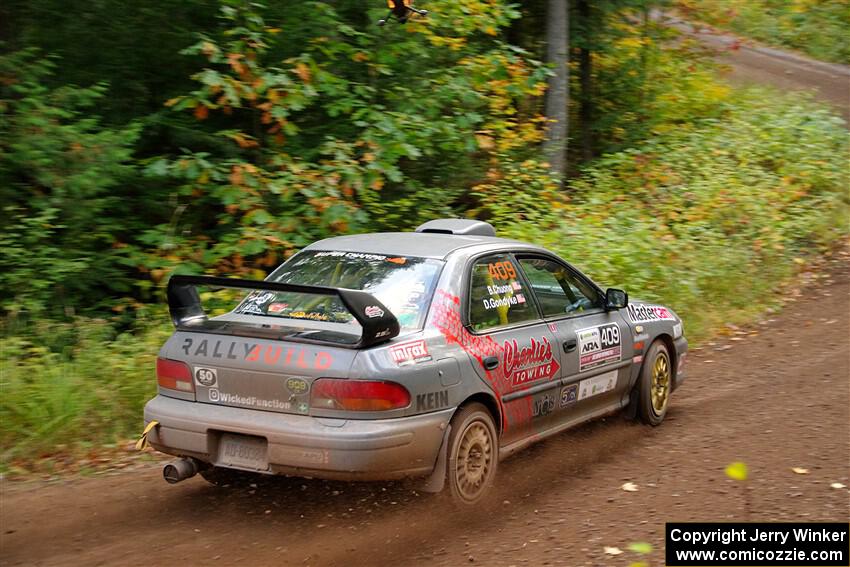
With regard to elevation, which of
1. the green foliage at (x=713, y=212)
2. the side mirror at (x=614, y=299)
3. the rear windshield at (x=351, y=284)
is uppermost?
the rear windshield at (x=351, y=284)

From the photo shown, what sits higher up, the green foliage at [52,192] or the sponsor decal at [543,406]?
the green foliage at [52,192]

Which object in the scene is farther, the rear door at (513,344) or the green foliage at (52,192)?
the green foliage at (52,192)

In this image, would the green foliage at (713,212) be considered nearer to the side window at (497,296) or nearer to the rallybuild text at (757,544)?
the side window at (497,296)

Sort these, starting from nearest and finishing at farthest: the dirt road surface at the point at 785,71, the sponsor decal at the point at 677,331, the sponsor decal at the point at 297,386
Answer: the sponsor decal at the point at 297,386, the sponsor decal at the point at 677,331, the dirt road surface at the point at 785,71

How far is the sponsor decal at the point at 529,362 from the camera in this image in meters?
5.61

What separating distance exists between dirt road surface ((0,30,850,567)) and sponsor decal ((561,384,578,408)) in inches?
17.1

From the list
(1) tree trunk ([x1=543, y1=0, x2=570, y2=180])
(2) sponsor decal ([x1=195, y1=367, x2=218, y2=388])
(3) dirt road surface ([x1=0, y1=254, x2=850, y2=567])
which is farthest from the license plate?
(1) tree trunk ([x1=543, y1=0, x2=570, y2=180])

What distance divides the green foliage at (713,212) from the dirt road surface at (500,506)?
367 centimetres

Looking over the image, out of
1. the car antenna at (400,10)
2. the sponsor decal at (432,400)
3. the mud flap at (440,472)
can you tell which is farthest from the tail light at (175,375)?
the car antenna at (400,10)

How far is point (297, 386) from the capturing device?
4777 mm

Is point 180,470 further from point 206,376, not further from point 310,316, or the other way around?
point 310,316

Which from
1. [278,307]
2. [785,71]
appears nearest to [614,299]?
[278,307]

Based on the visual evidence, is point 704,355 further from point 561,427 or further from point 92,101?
point 92,101

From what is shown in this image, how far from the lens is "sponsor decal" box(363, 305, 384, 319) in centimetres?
472
